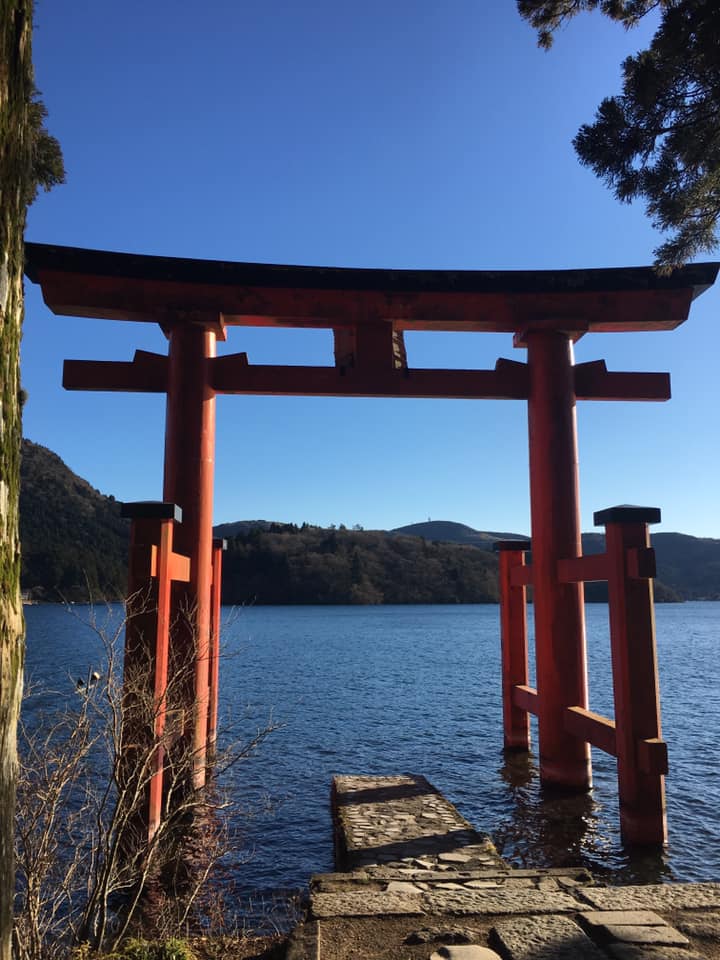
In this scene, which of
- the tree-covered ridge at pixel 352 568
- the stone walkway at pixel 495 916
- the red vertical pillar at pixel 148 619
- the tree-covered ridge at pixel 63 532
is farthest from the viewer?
the tree-covered ridge at pixel 352 568

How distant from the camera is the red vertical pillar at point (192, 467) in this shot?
7770 mm

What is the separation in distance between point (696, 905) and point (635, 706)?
2.64 meters

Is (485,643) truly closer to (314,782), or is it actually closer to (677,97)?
(314,782)

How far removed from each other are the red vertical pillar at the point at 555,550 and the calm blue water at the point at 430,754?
588mm

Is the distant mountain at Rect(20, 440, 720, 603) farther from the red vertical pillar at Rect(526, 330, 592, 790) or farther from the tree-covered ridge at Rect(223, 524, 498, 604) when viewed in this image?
the red vertical pillar at Rect(526, 330, 592, 790)

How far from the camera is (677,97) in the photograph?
532 cm

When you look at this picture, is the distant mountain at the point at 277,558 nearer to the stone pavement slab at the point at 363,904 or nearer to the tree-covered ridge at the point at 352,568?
the tree-covered ridge at the point at 352,568

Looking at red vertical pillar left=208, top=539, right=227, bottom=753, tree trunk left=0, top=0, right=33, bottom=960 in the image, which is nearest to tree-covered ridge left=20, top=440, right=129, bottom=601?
red vertical pillar left=208, top=539, right=227, bottom=753

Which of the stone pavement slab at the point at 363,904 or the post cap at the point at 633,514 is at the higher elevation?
the post cap at the point at 633,514

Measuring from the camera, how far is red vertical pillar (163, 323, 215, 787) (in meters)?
7.77

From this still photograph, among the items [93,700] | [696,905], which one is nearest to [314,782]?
[93,700]

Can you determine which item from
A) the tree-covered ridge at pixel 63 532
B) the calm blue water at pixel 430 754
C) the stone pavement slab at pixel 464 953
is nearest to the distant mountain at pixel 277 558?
the tree-covered ridge at pixel 63 532

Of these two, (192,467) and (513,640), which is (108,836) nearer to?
(192,467)

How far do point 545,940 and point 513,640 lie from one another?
735cm
